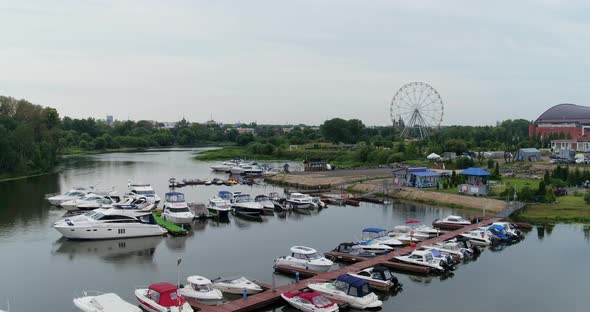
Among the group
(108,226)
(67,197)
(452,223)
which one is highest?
(67,197)

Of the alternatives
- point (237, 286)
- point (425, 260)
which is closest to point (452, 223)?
point (425, 260)

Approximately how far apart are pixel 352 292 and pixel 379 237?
412 inches

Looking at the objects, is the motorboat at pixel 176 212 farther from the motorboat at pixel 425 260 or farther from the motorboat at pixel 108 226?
the motorboat at pixel 425 260

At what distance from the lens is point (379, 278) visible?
23.5 meters

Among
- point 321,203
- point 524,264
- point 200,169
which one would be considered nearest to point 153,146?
point 200,169

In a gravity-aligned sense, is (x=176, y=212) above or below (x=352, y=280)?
above

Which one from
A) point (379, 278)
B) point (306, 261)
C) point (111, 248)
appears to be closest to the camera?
point (379, 278)

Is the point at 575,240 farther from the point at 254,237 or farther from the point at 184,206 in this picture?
the point at 184,206

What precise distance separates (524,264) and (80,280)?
887 inches

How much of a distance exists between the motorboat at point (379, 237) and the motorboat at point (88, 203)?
20390 mm

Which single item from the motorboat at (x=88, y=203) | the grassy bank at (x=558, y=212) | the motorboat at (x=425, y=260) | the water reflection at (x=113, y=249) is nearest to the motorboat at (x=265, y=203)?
the motorboat at (x=88, y=203)

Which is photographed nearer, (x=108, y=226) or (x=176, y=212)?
(x=108, y=226)

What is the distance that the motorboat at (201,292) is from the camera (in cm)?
2075

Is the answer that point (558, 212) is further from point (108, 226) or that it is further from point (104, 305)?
point (104, 305)
